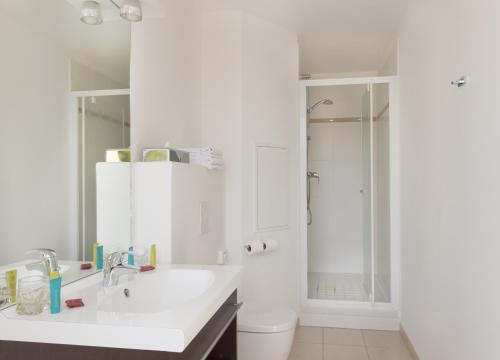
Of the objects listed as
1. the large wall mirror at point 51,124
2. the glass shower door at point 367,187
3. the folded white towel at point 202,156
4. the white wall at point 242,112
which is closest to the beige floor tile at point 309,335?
the white wall at point 242,112

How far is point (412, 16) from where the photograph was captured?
113 inches

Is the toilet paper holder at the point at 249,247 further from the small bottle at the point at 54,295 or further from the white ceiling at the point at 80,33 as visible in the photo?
the small bottle at the point at 54,295

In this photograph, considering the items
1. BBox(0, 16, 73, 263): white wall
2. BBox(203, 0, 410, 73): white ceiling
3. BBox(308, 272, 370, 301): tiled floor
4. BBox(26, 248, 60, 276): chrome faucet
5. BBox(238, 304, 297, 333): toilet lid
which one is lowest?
BBox(308, 272, 370, 301): tiled floor

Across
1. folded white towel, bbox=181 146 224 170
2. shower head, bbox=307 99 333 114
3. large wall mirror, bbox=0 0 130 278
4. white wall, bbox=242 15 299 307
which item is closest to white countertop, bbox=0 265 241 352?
large wall mirror, bbox=0 0 130 278

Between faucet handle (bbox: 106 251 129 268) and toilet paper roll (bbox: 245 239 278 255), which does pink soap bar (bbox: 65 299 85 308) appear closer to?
faucet handle (bbox: 106 251 129 268)

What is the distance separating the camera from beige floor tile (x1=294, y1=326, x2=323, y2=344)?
10.5 ft

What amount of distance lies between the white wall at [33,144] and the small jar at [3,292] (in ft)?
0.19

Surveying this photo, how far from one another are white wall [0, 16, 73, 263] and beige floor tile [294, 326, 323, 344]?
217 cm

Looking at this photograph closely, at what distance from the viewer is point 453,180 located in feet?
6.41

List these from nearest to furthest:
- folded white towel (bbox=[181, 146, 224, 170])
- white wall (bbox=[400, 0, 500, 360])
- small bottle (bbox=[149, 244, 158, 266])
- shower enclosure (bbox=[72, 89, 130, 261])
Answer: white wall (bbox=[400, 0, 500, 360]) < shower enclosure (bbox=[72, 89, 130, 261]) < small bottle (bbox=[149, 244, 158, 266]) < folded white towel (bbox=[181, 146, 224, 170])

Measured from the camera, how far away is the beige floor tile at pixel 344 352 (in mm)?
2889

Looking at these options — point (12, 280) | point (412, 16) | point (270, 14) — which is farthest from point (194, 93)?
point (12, 280)

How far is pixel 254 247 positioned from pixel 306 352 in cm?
82

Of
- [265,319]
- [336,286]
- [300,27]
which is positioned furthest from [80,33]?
[336,286]
